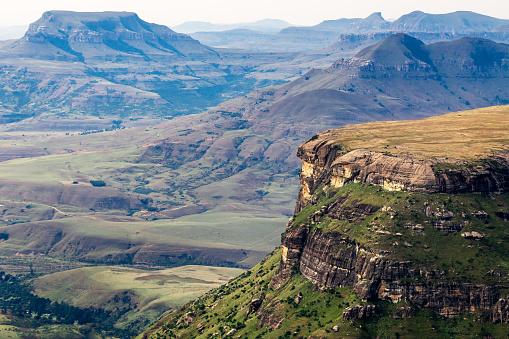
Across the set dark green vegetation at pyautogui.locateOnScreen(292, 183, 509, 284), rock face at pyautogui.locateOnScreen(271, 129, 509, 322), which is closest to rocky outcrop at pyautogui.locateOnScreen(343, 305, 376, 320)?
rock face at pyautogui.locateOnScreen(271, 129, 509, 322)

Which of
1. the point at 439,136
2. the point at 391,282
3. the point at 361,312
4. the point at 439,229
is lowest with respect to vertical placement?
the point at 361,312

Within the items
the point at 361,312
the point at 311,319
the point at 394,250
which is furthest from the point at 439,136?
the point at 361,312

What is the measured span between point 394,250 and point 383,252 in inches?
68.1

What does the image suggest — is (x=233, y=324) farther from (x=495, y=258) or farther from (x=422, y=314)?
(x=495, y=258)

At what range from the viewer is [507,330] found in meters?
98.8

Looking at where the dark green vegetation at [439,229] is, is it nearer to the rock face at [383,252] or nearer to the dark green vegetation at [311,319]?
the rock face at [383,252]

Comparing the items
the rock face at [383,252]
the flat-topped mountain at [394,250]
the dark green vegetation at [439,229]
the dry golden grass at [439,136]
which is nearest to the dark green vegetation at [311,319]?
the flat-topped mountain at [394,250]

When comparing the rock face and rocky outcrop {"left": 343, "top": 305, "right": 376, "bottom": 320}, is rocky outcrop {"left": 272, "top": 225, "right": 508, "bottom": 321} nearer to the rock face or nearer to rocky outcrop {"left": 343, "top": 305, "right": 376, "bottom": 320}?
the rock face

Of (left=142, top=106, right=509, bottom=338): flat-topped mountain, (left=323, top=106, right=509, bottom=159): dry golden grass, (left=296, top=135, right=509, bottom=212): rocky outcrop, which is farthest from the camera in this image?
(left=323, top=106, right=509, bottom=159): dry golden grass

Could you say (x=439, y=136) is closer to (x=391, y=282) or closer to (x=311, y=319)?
(x=391, y=282)

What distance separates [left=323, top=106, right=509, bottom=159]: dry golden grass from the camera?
127 meters

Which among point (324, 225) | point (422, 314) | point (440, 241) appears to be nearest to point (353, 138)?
point (324, 225)

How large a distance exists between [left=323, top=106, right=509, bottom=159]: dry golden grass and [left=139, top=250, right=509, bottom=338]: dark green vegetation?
97.9 ft

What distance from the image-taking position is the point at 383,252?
106750 mm
